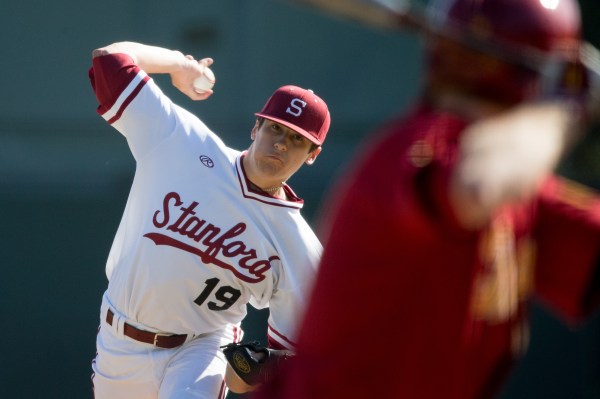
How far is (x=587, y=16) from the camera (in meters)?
7.20

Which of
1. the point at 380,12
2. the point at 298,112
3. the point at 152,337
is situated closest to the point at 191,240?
the point at 152,337

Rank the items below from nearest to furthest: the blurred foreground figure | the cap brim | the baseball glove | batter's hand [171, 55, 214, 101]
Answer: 1. the blurred foreground figure
2. the baseball glove
3. batter's hand [171, 55, 214, 101]
4. the cap brim

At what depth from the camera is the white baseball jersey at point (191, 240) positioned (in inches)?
164

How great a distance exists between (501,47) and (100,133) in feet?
21.9

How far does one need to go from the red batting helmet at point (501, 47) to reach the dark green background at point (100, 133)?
17.2 ft

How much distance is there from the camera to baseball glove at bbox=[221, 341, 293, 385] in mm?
3973

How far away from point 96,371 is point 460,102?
3.11m

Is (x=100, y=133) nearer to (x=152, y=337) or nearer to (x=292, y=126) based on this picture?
(x=292, y=126)

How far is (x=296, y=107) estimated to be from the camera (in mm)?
4535

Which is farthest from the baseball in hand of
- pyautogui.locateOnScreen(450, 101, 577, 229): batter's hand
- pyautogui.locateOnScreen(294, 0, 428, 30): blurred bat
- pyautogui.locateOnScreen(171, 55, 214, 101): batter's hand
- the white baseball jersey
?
pyautogui.locateOnScreen(450, 101, 577, 229): batter's hand

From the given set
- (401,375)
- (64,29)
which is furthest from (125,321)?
(64,29)

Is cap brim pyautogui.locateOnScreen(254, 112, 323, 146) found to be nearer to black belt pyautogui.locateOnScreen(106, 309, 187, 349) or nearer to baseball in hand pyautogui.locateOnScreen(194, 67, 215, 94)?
baseball in hand pyautogui.locateOnScreen(194, 67, 215, 94)

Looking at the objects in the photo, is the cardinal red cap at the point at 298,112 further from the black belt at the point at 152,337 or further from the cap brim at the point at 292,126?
the black belt at the point at 152,337

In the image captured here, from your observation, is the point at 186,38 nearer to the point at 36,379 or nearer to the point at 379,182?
the point at 36,379
